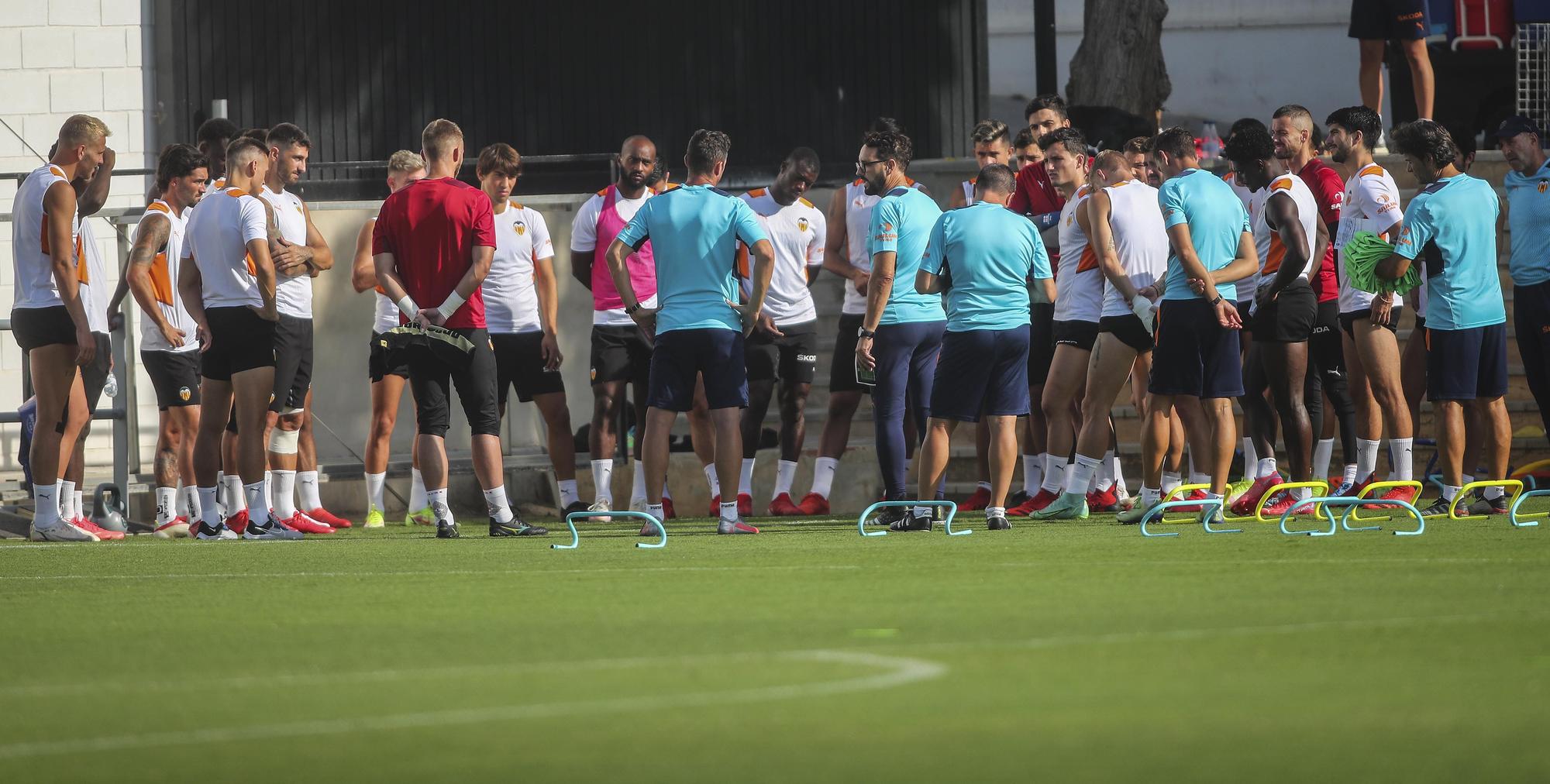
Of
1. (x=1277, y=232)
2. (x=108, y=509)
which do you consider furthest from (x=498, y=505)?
(x=1277, y=232)

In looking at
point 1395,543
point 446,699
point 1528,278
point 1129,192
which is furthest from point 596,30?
point 446,699

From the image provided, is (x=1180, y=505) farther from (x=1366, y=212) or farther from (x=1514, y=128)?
(x=1514, y=128)

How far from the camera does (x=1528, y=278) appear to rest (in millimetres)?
10266

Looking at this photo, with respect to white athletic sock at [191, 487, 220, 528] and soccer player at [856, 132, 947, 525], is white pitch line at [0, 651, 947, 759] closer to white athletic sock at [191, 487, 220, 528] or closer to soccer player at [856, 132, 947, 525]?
soccer player at [856, 132, 947, 525]

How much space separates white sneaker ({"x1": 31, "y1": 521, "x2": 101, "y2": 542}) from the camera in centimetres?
998

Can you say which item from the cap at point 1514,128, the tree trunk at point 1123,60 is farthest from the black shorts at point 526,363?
the tree trunk at point 1123,60

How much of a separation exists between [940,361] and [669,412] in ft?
4.47

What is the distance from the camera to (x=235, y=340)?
969cm


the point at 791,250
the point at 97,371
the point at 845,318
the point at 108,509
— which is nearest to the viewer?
the point at 97,371

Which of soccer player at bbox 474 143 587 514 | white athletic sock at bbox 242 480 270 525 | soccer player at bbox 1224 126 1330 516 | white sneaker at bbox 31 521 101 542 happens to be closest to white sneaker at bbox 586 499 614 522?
soccer player at bbox 474 143 587 514

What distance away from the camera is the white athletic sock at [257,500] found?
9727 mm

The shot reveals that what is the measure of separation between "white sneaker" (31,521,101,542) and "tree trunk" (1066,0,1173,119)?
10207 mm

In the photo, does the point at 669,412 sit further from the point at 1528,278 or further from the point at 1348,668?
the point at 1348,668

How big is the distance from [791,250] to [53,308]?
14.3 feet
